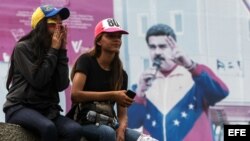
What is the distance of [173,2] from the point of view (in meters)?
9.30

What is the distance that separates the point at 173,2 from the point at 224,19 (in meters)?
0.70

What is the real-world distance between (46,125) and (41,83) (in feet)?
0.97

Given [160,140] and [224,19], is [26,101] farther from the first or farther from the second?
[224,19]

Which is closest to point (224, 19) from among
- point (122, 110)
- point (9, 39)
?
point (9, 39)

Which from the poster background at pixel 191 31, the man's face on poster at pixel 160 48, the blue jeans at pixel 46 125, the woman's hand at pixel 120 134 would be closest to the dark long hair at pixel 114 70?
the woman's hand at pixel 120 134

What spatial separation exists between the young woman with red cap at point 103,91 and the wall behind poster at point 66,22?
7.17 feet

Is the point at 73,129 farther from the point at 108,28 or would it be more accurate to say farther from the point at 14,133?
the point at 108,28

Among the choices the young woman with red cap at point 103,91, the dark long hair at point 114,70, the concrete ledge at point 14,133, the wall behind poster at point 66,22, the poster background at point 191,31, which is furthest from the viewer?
the poster background at point 191,31

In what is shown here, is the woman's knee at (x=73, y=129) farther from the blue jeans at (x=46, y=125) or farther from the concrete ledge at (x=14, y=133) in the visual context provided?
the concrete ledge at (x=14, y=133)

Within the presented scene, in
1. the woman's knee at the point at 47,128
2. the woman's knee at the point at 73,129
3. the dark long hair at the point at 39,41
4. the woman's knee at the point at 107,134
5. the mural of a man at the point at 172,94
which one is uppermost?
the dark long hair at the point at 39,41

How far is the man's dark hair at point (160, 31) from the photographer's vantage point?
9.17 m

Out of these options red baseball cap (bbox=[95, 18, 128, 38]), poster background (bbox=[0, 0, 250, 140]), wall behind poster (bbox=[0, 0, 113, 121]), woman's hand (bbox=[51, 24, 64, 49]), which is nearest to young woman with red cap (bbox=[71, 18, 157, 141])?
red baseball cap (bbox=[95, 18, 128, 38])

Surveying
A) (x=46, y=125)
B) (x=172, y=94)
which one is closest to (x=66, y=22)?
(x=172, y=94)

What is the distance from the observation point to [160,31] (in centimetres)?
923
